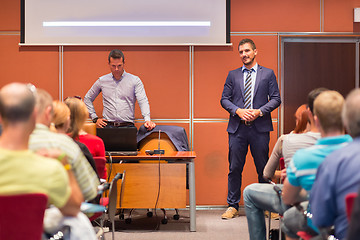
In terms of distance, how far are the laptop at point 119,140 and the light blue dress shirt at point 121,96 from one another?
102 centimetres

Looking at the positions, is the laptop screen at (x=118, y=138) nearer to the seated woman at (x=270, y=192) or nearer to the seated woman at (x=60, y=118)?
the seated woman at (x=270, y=192)

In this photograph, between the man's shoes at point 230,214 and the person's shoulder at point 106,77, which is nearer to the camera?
the man's shoes at point 230,214

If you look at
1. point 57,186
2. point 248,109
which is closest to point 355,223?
point 57,186

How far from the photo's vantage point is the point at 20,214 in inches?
70.3

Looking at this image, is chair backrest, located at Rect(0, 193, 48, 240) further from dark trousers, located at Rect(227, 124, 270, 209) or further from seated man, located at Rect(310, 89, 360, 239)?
dark trousers, located at Rect(227, 124, 270, 209)

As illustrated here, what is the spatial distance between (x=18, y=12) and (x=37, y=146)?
476 cm

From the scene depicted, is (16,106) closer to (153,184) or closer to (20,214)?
(20,214)

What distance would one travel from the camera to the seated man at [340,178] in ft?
6.42

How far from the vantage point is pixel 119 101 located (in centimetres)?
598

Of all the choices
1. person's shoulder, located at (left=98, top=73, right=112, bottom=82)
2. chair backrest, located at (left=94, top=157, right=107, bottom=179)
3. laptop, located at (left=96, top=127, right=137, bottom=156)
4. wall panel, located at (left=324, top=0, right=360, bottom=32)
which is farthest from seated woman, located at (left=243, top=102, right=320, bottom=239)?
wall panel, located at (left=324, top=0, right=360, bottom=32)

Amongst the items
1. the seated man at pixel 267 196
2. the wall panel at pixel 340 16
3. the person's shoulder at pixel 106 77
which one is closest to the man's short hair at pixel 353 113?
the seated man at pixel 267 196

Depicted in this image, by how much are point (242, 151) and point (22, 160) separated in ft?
13.6

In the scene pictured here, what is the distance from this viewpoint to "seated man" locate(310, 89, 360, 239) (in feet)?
6.42

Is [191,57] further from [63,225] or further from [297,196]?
[63,225]
